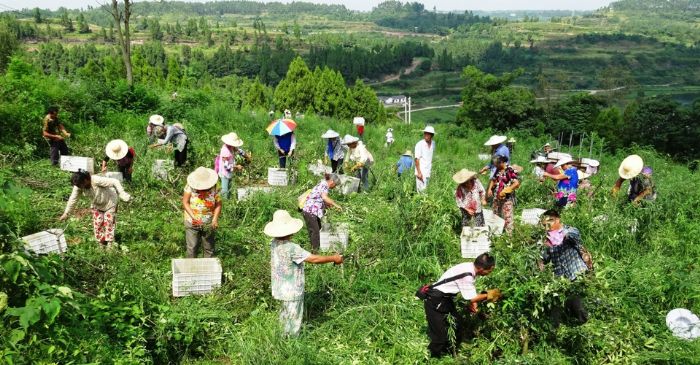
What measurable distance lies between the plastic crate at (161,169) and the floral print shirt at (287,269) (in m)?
4.17

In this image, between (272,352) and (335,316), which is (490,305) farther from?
(272,352)

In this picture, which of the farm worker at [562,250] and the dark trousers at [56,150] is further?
the dark trousers at [56,150]

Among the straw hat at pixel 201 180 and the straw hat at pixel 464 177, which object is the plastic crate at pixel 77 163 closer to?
the straw hat at pixel 201 180

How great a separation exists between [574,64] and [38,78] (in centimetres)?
10455

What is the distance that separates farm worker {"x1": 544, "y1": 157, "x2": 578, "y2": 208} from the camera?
6949mm

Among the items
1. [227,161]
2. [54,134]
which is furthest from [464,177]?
[54,134]

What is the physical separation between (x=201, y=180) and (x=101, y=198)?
39.6 inches

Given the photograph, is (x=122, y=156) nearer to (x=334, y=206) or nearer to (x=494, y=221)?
(x=334, y=206)

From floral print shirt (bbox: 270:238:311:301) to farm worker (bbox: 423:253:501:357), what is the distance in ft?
3.30

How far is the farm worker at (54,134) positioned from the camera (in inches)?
319

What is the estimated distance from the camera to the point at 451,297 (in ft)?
13.7

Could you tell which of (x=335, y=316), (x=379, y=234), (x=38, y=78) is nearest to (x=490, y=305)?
(x=335, y=316)

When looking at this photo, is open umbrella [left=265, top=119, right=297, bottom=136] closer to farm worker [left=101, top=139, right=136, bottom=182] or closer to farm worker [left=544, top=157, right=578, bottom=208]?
farm worker [left=101, top=139, right=136, bottom=182]

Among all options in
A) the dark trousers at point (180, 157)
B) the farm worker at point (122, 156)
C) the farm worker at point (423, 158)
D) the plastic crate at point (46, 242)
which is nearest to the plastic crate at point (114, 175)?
the farm worker at point (122, 156)
